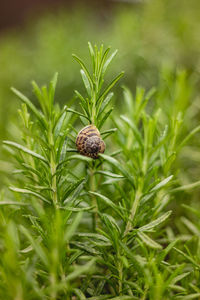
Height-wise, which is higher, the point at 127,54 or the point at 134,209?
the point at 127,54

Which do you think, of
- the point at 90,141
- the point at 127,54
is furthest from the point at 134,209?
the point at 127,54

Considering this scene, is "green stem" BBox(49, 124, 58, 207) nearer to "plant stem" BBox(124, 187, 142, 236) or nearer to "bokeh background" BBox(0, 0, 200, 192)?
"plant stem" BBox(124, 187, 142, 236)

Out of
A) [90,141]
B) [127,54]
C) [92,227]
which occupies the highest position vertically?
[127,54]

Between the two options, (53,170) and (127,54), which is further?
(127,54)

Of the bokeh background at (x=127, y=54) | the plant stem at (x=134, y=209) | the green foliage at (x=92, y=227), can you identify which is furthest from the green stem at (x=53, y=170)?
the bokeh background at (x=127, y=54)

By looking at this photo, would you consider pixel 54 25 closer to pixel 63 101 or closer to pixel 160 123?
pixel 63 101

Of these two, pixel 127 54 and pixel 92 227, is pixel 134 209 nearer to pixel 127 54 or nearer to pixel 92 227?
pixel 92 227

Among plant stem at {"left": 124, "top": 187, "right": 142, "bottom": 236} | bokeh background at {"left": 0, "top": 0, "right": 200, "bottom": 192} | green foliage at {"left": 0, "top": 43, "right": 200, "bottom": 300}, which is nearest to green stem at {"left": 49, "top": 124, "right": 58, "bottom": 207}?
green foliage at {"left": 0, "top": 43, "right": 200, "bottom": 300}

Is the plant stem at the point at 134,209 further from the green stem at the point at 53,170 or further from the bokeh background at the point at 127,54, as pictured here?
the bokeh background at the point at 127,54

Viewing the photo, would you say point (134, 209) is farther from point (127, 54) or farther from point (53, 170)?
point (127, 54)
